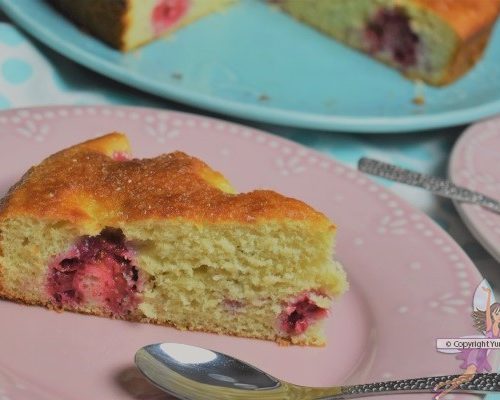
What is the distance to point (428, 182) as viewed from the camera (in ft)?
8.93

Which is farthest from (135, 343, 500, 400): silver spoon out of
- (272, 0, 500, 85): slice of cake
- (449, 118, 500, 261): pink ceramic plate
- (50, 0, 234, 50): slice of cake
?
(272, 0, 500, 85): slice of cake

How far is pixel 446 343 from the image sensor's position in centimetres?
205

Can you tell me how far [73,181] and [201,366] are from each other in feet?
1.80

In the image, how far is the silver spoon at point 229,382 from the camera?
185 cm

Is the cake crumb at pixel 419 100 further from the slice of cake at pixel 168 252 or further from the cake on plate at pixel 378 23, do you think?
the slice of cake at pixel 168 252

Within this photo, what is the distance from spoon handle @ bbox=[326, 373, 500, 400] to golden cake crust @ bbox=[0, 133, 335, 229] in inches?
15.0

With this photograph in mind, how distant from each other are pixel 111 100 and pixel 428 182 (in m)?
1.15

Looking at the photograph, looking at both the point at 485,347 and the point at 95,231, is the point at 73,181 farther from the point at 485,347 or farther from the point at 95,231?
the point at 485,347

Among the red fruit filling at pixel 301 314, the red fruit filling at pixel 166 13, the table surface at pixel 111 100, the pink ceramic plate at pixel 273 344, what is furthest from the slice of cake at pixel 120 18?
the red fruit filling at pixel 301 314

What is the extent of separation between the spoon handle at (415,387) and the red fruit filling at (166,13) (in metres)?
1.96

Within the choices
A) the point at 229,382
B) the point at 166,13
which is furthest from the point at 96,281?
the point at 166,13

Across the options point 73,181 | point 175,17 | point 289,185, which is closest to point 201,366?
point 73,181

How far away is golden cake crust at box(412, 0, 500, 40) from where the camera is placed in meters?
3.53

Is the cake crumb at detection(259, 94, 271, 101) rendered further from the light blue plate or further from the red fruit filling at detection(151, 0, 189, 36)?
the red fruit filling at detection(151, 0, 189, 36)
